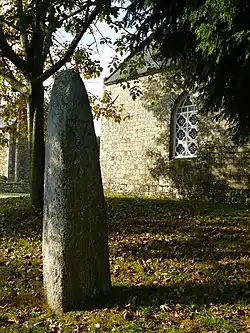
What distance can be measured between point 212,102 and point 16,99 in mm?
7023

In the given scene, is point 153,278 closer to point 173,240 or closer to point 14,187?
point 173,240

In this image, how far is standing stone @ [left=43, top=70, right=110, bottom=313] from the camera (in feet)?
13.6

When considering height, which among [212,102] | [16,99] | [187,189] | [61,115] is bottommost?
[187,189]

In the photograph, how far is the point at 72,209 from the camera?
4.15 metres

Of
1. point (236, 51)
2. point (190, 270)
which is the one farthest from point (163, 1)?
point (190, 270)

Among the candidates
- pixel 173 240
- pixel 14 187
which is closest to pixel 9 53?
pixel 173 240

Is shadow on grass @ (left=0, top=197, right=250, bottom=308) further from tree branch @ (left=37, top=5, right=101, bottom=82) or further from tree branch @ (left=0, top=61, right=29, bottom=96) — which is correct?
tree branch @ (left=37, top=5, right=101, bottom=82)

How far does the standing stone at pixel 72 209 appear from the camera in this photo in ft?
13.6

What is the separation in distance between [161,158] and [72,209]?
38.4 feet

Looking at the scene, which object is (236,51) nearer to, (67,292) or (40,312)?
(67,292)

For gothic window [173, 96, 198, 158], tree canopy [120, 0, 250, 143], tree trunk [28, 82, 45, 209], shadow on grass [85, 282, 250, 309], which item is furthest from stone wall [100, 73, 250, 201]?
shadow on grass [85, 282, 250, 309]

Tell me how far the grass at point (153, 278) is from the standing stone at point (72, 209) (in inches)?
10.8

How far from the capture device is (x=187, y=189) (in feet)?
47.8

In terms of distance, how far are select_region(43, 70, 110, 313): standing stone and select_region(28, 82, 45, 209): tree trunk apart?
4.84m
